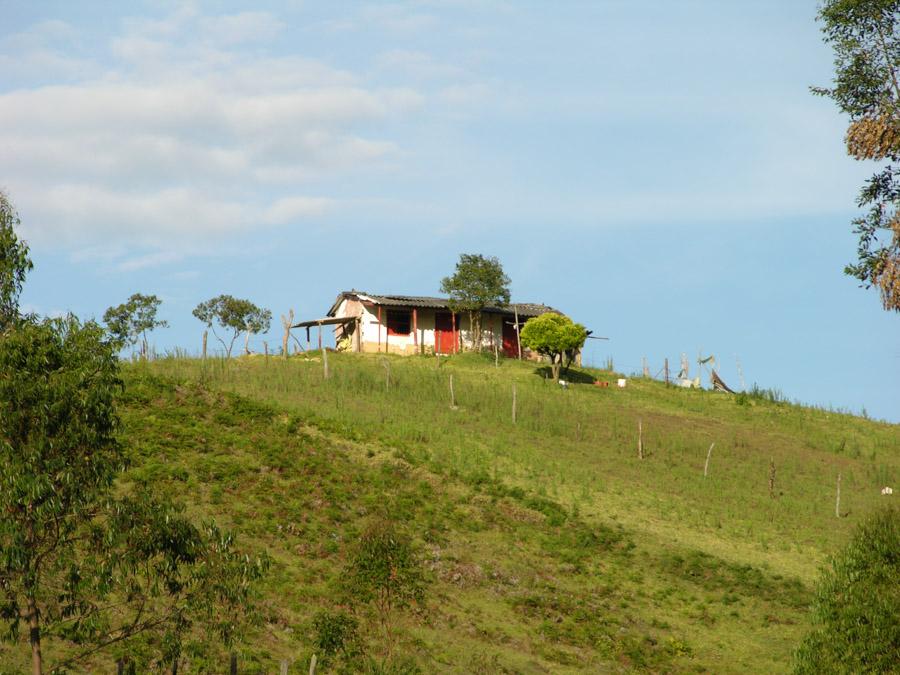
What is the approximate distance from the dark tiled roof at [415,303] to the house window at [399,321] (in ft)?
2.91

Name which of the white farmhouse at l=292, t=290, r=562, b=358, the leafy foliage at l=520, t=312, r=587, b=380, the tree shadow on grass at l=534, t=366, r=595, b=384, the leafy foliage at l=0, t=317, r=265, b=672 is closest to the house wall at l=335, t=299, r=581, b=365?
the white farmhouse at l=292, t=290, r=562, b=358

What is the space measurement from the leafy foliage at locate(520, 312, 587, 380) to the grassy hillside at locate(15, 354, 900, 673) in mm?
5769

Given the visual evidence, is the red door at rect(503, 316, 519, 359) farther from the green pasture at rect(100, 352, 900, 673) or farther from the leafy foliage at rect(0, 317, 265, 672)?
the leafy foliage at rect(0, 317, 265, 672)

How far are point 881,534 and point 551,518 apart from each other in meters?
17.0

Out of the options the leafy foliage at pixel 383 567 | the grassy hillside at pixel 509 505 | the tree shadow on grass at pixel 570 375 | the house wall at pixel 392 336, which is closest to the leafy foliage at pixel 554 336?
the tree shadow on grass at pixel 570 375

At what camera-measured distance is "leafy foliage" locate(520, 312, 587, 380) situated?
2579 inches

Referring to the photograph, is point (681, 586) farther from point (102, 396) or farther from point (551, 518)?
point (102, 396)

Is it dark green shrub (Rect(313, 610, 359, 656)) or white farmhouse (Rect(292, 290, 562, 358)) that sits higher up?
white farmhouse (Rect(292, 290, 562, 358))

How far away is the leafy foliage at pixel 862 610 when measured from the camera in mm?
22641

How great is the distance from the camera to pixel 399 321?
2894 inches

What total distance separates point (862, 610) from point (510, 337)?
54.3 metres

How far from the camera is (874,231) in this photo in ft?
101

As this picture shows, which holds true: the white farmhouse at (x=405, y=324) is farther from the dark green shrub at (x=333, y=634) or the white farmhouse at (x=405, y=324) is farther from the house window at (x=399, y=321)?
the dark green shrub at (x=333, y=634)

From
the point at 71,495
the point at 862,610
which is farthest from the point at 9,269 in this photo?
the point at 862,610
